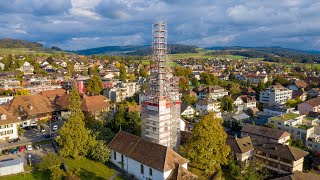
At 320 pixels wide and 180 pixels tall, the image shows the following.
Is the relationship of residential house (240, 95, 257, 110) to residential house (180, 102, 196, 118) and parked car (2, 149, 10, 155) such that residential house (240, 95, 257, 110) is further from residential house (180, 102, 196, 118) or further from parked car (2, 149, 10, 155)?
parked car (2, 149, 10, 155)

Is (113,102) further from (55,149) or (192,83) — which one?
(192,83)

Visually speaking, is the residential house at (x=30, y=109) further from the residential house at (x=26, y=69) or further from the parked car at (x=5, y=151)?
the residential house at (x=26, y=69)

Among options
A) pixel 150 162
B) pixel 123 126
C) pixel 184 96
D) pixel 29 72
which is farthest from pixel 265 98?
pixel 29 72

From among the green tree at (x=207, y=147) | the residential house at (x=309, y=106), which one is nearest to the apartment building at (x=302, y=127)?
the residential house at (x=309, y=106)

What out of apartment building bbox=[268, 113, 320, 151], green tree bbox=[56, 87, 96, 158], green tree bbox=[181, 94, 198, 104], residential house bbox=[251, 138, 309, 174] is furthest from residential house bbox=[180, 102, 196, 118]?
green tree bbox=[56, 87, 96, 158]

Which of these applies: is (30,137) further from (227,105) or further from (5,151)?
(227,105)

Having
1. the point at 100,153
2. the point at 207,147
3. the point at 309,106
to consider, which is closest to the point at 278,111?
the point at 309,106
